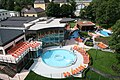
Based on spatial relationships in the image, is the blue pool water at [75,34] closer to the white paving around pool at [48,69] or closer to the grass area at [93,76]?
the white paving around pool at [48,69]

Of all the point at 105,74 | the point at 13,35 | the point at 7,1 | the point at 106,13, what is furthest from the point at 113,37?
the point at 7,1

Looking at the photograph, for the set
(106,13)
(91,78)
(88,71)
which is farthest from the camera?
(106,13)

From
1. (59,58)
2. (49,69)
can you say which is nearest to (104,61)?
(59,58)

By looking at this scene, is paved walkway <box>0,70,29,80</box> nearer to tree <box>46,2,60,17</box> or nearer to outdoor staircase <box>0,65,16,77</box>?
outdoor staircase <box>0,65,16,77</box>

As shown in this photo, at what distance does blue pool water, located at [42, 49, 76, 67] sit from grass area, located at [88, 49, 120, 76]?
4179 mm

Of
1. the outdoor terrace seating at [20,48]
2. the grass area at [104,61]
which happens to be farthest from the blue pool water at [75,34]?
the outdoor terrace seating at [20,48]

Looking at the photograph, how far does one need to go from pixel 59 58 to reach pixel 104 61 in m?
8.82

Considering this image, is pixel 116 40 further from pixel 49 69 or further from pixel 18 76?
pixel 18 76

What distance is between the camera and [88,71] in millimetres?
24297

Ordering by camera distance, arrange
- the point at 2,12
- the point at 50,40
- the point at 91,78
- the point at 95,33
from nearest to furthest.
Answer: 1. the point at 91,78
2. the point at 50,40
3. the point at 95,33
4. the point at 2,12

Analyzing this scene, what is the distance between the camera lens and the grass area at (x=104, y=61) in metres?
24.6

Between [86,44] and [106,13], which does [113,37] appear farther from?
[106,13]

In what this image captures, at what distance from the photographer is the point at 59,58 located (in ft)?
94.5

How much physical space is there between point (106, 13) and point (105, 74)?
1139 inches
